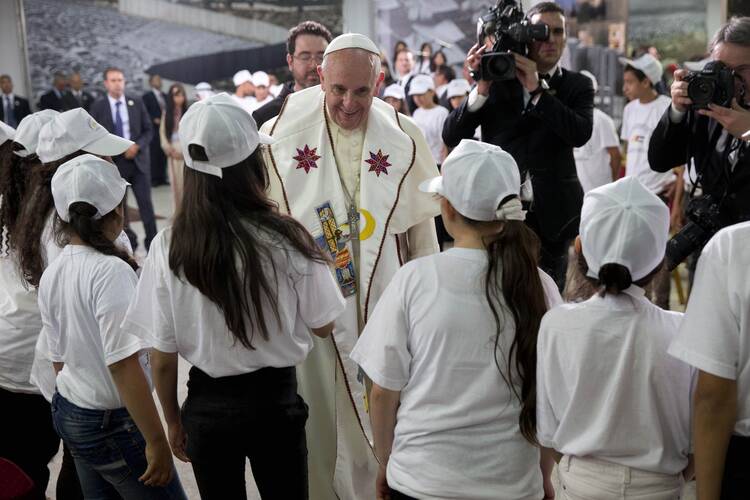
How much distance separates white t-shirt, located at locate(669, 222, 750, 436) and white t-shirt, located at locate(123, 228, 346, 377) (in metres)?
0.90

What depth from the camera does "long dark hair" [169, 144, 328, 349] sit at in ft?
6.77

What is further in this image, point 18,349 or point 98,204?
point 18,349

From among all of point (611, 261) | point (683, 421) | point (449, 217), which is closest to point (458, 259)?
point (449, 217)

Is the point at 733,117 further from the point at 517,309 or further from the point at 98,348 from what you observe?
the point at 98,348

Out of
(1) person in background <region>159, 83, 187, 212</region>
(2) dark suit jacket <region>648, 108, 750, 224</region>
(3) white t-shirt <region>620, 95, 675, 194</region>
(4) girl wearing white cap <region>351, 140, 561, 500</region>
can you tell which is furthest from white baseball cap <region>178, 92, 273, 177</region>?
(1) person in background <region>159, 83, 187, 212</region>

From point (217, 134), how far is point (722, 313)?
46.7 inches

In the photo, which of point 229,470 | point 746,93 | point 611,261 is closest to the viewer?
point 611,261

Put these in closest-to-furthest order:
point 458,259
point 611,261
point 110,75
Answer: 1. point 611,261
2. point 458,259
3. point 110,75

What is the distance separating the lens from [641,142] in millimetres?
5965

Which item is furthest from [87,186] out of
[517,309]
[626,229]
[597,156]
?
[597,156]

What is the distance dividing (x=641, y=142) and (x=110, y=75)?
5.91 metres

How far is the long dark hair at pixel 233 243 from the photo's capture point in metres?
2.06

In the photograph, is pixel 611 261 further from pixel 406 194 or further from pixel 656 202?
pixel 406 194

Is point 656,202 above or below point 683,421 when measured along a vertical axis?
above
